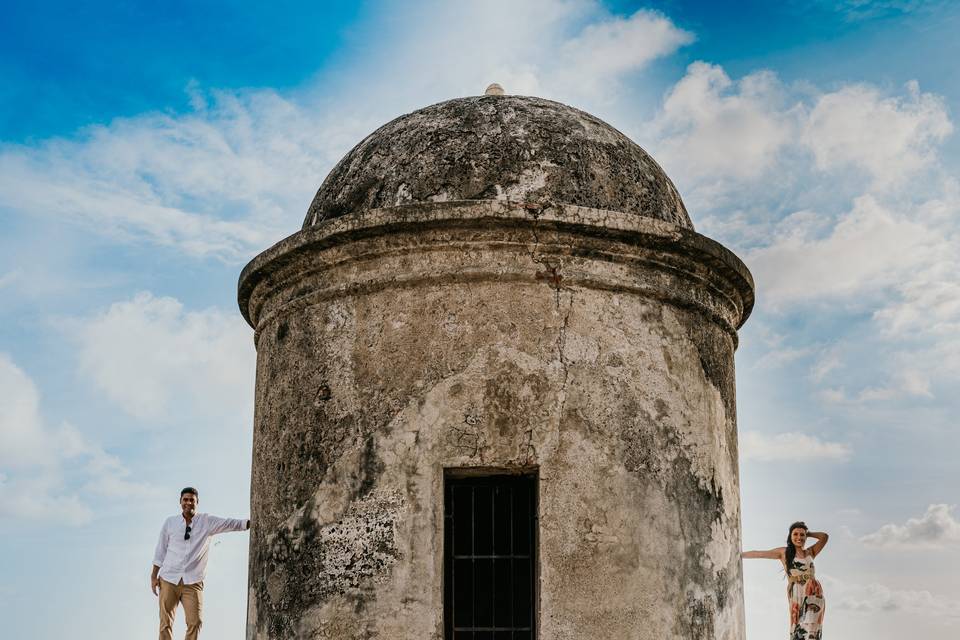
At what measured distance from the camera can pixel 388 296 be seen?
500cm

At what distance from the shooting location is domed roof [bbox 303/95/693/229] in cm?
526

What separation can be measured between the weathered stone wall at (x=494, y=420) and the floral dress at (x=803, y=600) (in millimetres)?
1390

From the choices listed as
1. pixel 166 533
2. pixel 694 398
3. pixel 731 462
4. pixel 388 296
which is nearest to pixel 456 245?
pixel 388 296

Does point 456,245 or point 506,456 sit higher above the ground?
point 456,245

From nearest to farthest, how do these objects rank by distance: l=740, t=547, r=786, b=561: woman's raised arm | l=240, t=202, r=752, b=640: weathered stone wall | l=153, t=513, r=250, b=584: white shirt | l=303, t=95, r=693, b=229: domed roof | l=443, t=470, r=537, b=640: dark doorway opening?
l=240, t=202, r=752, b=640: weathered stone wall → l=443, t=470, r=537, b=640: dark doorway opening → l=303, t=95, r=693, b=229: domed roof → l=740, t=547, r=786, b=561: woman's raised arm → l=153, t=513, r=250, b=584: white shirt

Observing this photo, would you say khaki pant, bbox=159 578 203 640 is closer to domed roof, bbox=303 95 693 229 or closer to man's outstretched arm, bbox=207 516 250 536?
man's outstretched arm, bbox=207 516 250 536

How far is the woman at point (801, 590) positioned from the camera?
6.48 m

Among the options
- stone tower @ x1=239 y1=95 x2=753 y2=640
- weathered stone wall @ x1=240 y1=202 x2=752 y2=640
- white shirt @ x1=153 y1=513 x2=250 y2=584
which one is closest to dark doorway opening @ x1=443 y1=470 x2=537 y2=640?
stone tower @ x1=239 y1=95 x2=753 y2=640

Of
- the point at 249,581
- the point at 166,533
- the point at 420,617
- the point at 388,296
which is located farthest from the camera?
the point at 166,533

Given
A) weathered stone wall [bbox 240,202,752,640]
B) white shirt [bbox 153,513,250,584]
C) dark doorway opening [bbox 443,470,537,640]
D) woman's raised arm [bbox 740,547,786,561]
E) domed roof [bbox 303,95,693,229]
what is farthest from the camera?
white shirt [bbox 153,513,250,584]

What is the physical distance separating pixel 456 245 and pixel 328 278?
2.31 feet

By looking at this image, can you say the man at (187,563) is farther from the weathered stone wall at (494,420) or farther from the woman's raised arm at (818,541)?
the woman's raised arm at (818,541)

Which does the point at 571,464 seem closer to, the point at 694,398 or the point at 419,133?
the point at 694,398

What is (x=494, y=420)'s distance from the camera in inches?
187
